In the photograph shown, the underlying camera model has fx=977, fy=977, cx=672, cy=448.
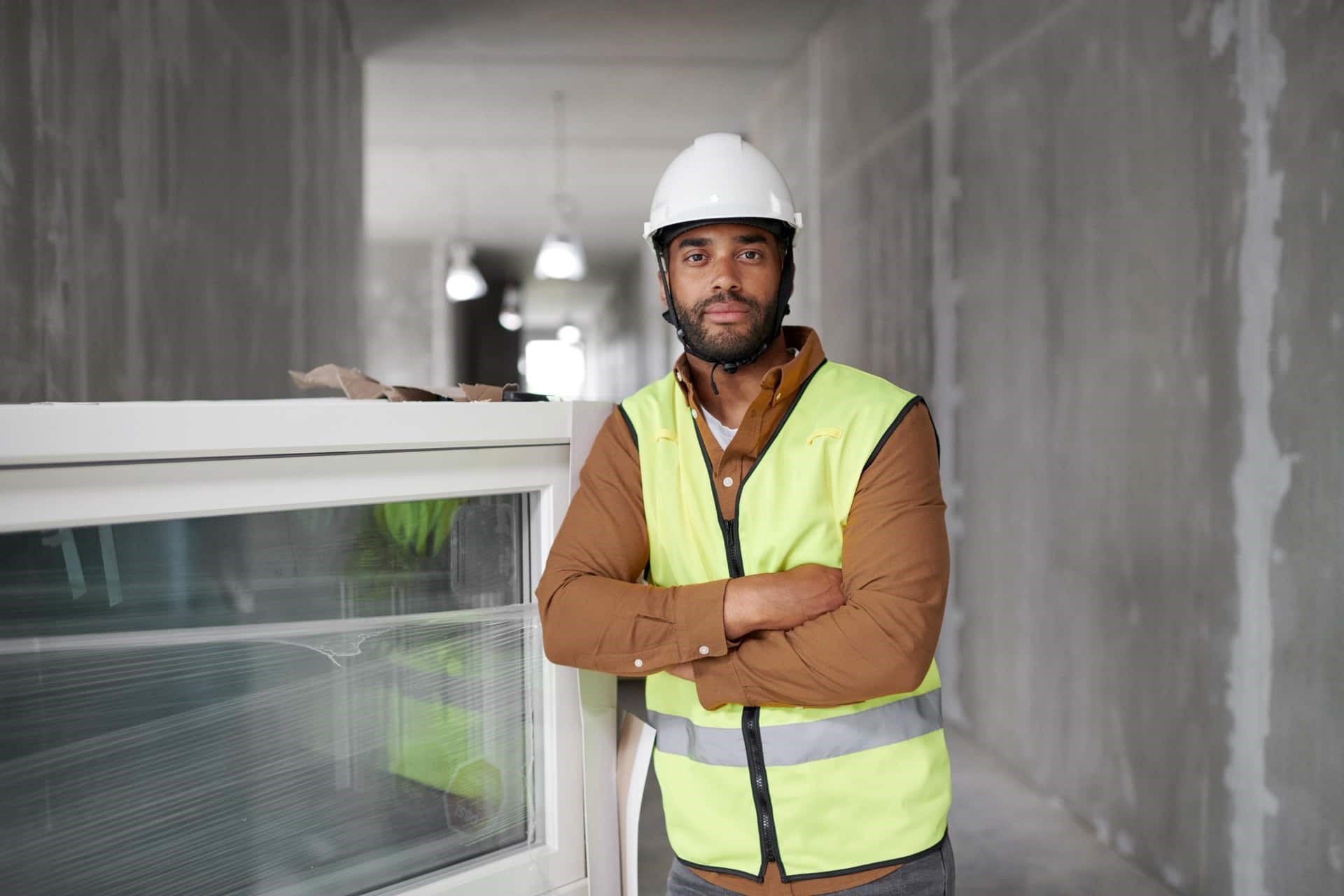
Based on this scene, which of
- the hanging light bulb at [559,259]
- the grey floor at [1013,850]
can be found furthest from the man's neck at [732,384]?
the hanging light bulb at [559,259]

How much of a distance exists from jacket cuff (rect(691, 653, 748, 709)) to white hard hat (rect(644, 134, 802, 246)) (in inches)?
25.6

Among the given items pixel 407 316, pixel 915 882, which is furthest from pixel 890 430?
pixel 407 316

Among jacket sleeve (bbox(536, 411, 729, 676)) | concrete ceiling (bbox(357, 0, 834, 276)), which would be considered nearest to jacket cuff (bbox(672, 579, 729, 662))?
jacket sleeve (bbox(536, 411, 729, 676))

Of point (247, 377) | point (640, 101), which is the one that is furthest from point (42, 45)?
point (640, 101)

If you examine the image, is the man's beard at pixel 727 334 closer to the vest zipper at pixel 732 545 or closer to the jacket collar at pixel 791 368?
the jacket collar at pixel 791 368

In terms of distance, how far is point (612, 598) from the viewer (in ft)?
4.20

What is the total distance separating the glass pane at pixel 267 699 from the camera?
0.95 m

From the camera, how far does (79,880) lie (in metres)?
0.98

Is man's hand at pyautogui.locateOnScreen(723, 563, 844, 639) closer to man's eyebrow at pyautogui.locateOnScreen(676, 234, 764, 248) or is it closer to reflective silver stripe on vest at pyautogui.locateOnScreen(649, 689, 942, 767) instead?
reflective silver stripe on vest at pyautogui.locateOnScreen(649, 689, 942, 767)

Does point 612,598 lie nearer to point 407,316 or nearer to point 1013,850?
point 1013,850

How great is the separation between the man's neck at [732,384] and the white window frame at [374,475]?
0.17 m

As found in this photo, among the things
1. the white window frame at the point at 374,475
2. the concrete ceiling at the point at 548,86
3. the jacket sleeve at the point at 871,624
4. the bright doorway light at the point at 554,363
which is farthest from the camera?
the bright doorway light at the point at 554,363

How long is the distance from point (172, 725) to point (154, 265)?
1.99 m

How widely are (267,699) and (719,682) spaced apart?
1.80 ft
